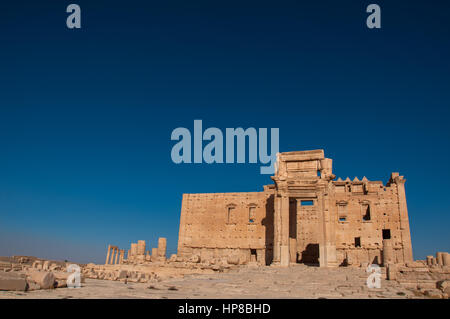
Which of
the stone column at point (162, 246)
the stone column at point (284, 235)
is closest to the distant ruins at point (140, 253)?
the stone column at point (162, 246)

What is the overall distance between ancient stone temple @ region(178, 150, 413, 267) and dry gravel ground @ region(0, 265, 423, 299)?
20.4 ft

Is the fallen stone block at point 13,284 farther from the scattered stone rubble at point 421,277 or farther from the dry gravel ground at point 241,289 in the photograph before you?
the scattered stone rubble at point 421,277

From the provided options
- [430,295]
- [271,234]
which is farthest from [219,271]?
[430,295]

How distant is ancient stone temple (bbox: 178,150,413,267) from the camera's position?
2588 centimetres

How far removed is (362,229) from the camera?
30.5m

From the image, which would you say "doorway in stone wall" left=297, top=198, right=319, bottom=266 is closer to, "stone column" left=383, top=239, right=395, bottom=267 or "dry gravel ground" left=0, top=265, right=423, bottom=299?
"stone column" left=383, top=239, right=395, bottom=267

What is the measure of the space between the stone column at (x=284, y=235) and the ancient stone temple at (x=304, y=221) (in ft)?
0.23

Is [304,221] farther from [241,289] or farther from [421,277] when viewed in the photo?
[241,289]

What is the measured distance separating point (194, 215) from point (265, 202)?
24.9 feet

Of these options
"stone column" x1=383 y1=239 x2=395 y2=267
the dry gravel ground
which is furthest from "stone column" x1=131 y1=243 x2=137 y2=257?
"stone column" x1=383 y1=239 x2=395 y2=267

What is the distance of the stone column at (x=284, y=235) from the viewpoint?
2519 cm

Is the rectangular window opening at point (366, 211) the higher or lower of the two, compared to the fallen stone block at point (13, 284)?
higher

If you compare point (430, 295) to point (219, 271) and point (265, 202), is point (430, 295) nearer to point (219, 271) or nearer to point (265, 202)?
point (219, 271)
